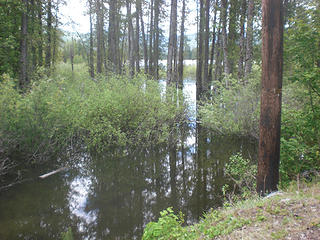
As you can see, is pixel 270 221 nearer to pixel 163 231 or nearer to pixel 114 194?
pixel 163 231

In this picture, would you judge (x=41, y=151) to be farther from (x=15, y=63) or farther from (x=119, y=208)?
(x=15, y=63)

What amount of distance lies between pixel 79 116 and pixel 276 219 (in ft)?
24.1

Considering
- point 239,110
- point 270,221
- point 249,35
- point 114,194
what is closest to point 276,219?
point 270,221

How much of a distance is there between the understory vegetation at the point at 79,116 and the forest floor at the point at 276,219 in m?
6.15

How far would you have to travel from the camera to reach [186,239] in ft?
11.6

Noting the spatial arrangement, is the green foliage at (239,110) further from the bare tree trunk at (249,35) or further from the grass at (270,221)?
the grass at (270,221)

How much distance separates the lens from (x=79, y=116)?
906cm

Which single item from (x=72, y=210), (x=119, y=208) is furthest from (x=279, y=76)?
(x=72, y=210)

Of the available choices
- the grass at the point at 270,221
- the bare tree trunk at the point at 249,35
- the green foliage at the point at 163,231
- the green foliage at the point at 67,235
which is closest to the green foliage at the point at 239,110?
the bare tree trunk at the point at 249,35

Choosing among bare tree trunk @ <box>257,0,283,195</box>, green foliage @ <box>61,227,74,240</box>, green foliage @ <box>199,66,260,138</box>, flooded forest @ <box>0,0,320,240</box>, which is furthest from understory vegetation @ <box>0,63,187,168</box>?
bare tree trunk @ <box>257,0,283,195</box>

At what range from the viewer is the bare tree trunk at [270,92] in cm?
460

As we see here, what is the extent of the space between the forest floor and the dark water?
78.9 inches

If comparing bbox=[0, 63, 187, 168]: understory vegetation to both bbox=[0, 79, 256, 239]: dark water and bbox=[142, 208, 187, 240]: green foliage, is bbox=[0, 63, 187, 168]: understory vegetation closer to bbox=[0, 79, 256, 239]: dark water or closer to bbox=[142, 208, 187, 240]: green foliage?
bbox=[0, 79, 256, 239]: dark water

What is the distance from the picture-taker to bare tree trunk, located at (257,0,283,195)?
4.60 meters
